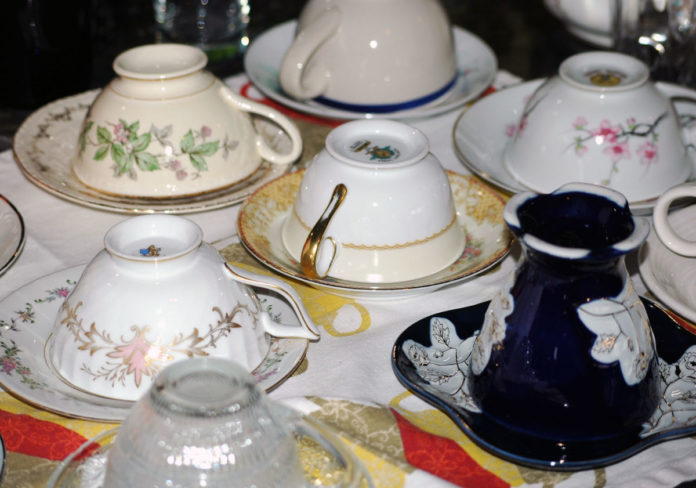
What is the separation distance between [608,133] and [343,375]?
1.27 feet

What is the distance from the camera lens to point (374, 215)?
0.75 metres

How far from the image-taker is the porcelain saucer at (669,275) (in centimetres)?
73

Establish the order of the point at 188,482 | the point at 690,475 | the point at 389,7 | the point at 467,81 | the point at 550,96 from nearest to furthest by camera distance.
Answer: the point at 188,482 → the point at 690,475 → the point at 550,96 → the point at 389,7 → the point at 467,81

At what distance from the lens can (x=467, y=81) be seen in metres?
1.17

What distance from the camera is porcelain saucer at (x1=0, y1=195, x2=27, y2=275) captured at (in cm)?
77

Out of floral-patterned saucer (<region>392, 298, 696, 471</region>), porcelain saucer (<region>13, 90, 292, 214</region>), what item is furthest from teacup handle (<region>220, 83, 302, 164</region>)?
floral-patterned saucer (<region>392, 298, 696, 471</region>)

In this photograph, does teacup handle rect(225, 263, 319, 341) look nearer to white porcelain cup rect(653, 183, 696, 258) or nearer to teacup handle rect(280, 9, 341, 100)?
white porcelain cup rect(653, 183, 696, 258)

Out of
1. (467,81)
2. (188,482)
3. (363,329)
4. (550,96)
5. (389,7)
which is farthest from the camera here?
(467,81)

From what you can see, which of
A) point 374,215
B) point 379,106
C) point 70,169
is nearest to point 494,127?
point 379,106

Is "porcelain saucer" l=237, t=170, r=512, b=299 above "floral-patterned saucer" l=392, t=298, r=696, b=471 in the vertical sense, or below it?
below

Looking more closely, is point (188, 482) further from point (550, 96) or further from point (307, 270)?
point (550, 96)

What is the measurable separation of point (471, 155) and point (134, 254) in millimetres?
455

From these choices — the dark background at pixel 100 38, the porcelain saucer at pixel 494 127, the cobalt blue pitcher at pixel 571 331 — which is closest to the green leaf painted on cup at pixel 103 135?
the dark background at pixel 100 38

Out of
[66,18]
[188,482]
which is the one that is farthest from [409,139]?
[66,18]
